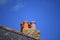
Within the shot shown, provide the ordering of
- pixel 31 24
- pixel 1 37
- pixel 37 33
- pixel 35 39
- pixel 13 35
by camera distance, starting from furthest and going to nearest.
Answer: pixel 31 24 < pixel 37 33 < pixel 35 39 < pixel 13 35 < pixel 1 37

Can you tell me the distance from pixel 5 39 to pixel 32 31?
6006 mm

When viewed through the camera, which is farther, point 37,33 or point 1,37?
point 37,33

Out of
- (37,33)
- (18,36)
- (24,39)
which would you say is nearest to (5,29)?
(18,36)

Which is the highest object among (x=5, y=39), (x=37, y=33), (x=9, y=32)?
(x=37, y=33)

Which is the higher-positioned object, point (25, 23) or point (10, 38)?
point (25, 23)

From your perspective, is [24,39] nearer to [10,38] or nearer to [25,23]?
[10,38]

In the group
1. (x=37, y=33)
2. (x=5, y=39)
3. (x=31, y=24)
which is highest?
(x=31, y=24)

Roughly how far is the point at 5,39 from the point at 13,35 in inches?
34.1

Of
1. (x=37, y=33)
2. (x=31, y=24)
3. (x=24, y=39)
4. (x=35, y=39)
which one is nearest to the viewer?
(x=24, y=39)

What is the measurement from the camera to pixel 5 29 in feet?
34.4

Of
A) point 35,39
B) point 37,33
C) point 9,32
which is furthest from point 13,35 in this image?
point 37,33

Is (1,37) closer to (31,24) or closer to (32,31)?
(32,31)

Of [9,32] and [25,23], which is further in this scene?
[25,23]

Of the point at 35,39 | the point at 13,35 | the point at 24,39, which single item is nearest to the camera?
the point at 13,35
